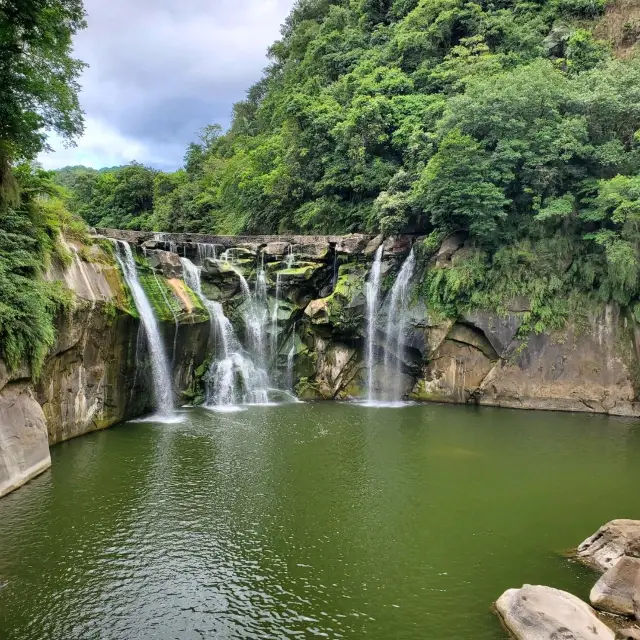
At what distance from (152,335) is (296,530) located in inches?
435

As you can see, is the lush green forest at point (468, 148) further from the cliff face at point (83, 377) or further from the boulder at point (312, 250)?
the cliff face at point (83, 377)

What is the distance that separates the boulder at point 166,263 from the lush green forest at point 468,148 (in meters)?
9.15

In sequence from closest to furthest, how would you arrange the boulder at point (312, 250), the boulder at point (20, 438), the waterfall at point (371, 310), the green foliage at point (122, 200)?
the boulder at point (20, 438) < the waterfall at point (371, 310) < the boulder at point (312, 250) < the green foliage at point (122, 200)

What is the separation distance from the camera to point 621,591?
6465 millimetres

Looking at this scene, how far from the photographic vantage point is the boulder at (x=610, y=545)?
7340 mm

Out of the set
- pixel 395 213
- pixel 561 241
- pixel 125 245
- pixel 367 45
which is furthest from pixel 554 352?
pixel 367 45

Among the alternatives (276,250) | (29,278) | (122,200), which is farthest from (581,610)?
(122,200)

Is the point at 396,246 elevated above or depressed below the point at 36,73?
below

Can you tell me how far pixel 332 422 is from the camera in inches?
671

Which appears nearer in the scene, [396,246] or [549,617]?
[549,617]

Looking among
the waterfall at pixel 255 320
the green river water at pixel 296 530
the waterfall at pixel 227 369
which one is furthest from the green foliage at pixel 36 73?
the waterfall at pixel 255 320

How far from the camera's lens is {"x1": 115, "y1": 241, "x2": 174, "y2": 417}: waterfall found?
57.6ft

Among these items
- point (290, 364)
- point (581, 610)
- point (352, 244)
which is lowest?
point (581, 610)

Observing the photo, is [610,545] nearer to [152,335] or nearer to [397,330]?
[397,330]
